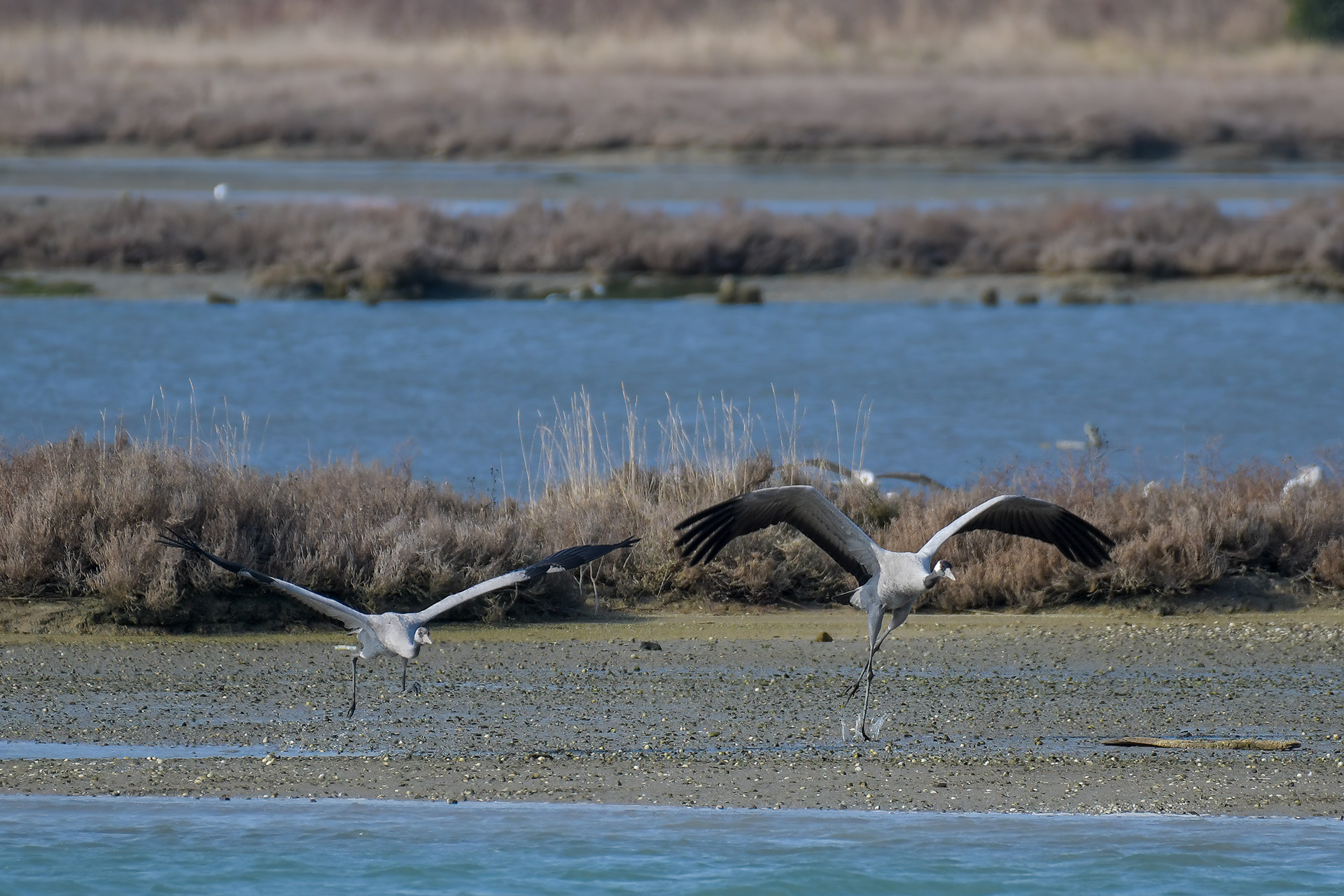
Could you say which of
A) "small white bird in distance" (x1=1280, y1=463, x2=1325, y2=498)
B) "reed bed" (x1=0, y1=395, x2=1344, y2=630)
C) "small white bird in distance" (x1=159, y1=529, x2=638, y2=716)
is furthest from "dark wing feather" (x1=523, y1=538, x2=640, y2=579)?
"small white bird in distance" (x1=1280, y1=463, x2=1325, y2=498)

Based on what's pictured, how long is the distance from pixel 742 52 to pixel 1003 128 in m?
19.0

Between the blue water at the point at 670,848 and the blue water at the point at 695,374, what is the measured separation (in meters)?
8.20

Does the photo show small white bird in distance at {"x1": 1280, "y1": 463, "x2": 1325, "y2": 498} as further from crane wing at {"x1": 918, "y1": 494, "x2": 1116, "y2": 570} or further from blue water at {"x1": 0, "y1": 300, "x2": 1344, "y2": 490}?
crane wing at {"x1": 918, "y1": 494, "x2": 1116, "y2": 570}

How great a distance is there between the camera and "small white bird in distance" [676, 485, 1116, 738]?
964cm

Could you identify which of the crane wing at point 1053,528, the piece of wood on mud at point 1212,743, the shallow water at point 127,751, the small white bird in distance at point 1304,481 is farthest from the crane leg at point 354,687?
the small white bird in distance at point 1304,481

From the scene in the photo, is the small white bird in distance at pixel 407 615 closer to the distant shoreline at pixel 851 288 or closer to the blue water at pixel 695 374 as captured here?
the blue water at pixel 695 374

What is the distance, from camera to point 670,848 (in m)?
8.80

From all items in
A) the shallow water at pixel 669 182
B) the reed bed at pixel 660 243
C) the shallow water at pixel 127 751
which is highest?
the shallow water at pixel 669 182

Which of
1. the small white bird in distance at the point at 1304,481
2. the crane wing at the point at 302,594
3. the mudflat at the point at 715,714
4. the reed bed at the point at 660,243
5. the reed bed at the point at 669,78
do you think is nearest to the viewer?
the crane wing at the point at 302,594

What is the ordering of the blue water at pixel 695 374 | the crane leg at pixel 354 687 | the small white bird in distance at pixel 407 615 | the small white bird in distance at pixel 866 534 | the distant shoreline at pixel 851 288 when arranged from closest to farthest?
the small white bird in distance at pixel 407 615, the small white bird in distance at pixel 866 534, the crane leg at pixel 354 687, the blue water at pixel 695 374, the distant shoreline at pixel 851 288

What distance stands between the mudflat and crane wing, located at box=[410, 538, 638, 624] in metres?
0.75

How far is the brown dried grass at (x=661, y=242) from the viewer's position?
1332 inches

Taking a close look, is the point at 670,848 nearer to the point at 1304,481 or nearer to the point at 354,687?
the point at 354,687

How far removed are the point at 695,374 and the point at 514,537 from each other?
12.4m
